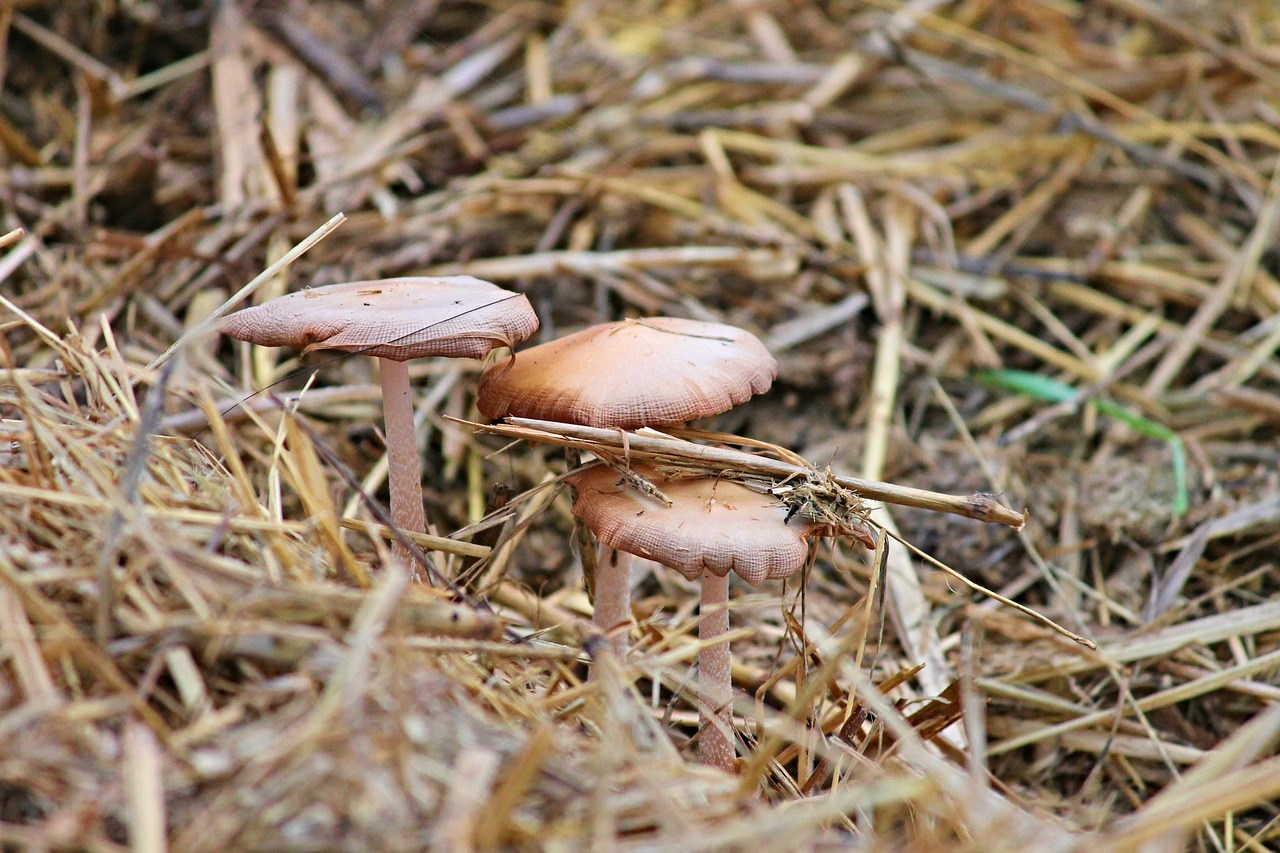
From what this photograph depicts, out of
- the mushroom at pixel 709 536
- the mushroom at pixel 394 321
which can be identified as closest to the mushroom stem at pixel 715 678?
the mushroom at pixel 709 536

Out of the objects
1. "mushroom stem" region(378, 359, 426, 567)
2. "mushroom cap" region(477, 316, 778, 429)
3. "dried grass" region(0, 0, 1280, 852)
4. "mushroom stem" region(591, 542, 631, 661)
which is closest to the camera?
"dried grass" region(0, 0, 1280, 852)

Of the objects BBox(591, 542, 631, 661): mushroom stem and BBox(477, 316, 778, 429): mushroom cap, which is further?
BBox(591, 542, 631, 661): mushroom stem

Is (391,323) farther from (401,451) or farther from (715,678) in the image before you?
(715,678)

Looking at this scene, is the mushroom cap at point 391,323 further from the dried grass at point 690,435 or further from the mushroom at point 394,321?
the dried grass at point 690,435

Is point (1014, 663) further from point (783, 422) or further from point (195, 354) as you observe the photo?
point (195, 354)

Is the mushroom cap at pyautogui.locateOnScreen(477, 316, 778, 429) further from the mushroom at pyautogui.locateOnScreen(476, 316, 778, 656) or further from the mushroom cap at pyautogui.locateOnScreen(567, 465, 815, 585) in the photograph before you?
the mushroom cap at pyautogui.locateOnScreen(567, 465, 815, 585)

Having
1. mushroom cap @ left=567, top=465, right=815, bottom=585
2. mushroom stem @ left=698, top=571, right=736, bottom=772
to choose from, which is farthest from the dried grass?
mushroom cap @ left=567, top=465, right=815, bottom=585

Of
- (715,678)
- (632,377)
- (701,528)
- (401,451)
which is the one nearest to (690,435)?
(632,377)

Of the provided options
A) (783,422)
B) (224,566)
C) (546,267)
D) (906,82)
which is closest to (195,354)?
(546,267)
